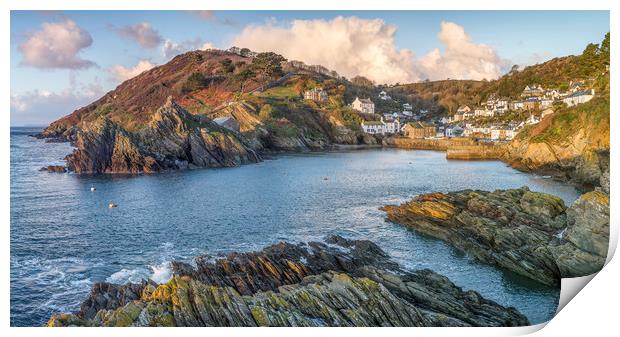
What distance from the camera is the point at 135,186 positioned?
34.2 metres

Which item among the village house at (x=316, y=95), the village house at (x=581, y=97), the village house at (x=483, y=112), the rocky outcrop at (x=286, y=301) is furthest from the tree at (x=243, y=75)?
the rocky outcrop at (x=286, y=301)

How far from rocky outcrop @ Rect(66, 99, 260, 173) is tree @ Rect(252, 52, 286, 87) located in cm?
3596

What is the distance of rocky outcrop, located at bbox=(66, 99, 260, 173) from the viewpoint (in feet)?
136

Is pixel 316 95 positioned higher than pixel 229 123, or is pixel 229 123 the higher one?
pixel 316 95

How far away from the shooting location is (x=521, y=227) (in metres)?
20.4

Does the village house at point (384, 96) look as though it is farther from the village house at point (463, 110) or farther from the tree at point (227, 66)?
the tree at point (227, 66)

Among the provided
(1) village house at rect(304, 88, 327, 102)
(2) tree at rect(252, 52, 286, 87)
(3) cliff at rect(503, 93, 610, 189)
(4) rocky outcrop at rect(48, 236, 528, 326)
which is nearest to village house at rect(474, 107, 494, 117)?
(1) village house at rect(304, 88, 327, 102)

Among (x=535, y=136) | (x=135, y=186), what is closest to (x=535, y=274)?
(x=135, y=186)

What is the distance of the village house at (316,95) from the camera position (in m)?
87.4

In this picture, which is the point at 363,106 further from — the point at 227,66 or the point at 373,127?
the point at 227,66

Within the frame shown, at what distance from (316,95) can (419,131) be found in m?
21.1

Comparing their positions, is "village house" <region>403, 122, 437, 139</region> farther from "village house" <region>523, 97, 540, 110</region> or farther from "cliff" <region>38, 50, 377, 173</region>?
"village house" <region>523, 97, 540, 110</region>

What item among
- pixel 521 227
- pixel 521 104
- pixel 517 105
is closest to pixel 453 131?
pixel 517 105
